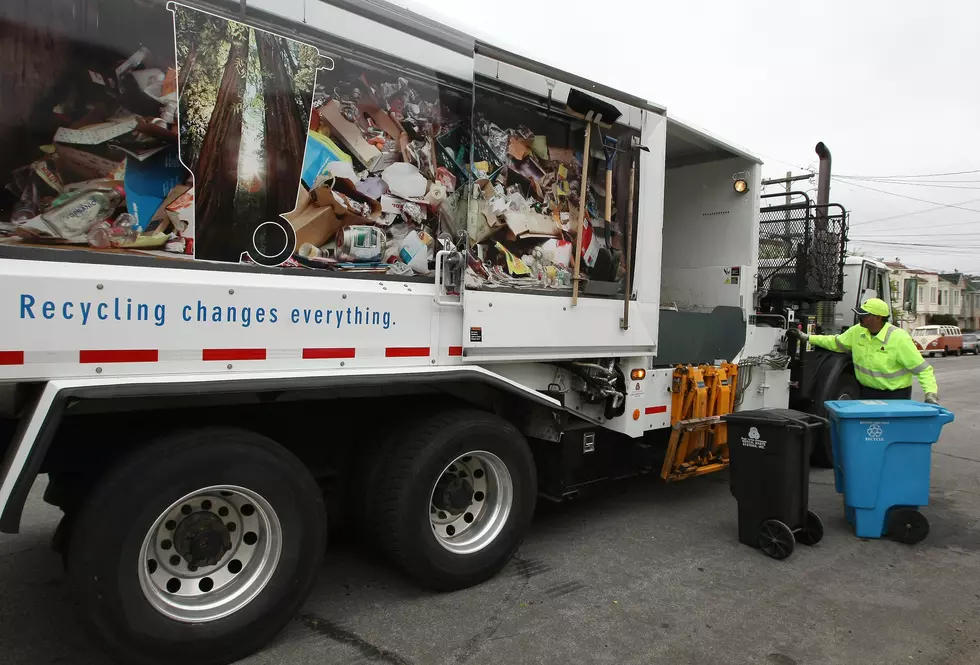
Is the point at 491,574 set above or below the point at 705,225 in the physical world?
below

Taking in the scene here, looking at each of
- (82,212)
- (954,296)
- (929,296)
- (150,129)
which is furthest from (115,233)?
(954,296)

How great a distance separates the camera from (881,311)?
556cm

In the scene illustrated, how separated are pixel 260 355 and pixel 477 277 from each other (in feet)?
4.00

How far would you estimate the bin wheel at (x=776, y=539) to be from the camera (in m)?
4.20

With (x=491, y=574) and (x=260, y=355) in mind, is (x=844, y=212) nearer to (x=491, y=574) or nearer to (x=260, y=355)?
(x=491, y=574)

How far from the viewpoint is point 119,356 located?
8.12ft

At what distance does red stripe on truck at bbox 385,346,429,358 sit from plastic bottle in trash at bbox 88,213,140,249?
3.89ft

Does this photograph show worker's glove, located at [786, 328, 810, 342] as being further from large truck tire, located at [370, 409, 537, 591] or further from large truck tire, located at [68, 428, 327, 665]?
large truck tire, located at [68, 428, 327, 665]

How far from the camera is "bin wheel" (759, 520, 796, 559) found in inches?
165

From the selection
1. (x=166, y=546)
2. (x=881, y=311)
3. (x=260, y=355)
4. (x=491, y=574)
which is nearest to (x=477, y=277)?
(x=260, y=355)

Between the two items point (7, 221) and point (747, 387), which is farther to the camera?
point (747, 387)

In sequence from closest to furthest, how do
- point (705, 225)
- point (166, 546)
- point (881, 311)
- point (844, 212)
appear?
point (166, 546)
point (881, 311)
point (705, 225)
point (844, 212)

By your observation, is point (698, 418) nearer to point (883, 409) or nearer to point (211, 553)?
point (883, 409)

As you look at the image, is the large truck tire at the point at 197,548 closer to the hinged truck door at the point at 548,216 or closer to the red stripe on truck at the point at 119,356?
the red stripe on truck at the point at 119,356
